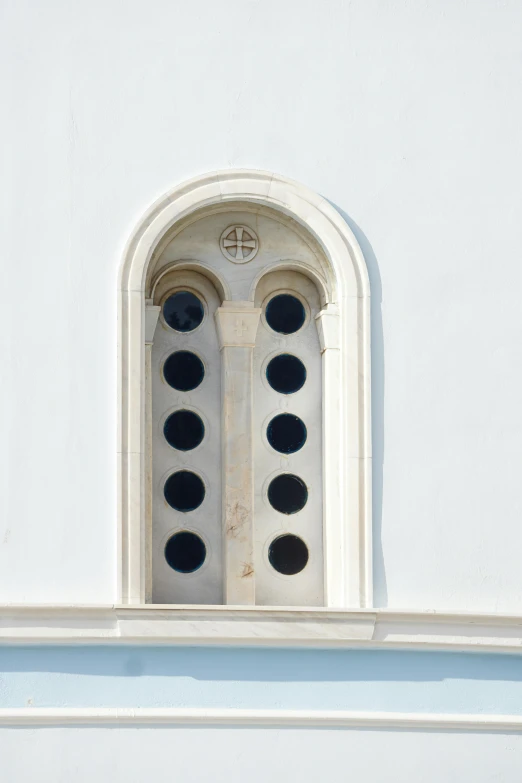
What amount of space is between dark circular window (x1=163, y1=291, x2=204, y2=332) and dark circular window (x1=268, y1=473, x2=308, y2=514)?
1.19 meters

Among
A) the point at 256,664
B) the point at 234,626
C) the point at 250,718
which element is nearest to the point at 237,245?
the point at 234,626

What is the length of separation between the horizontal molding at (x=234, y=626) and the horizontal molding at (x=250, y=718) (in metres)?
0.41

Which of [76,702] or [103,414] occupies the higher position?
[103,414]

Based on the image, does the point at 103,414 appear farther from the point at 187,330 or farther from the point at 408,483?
the point at 408,483

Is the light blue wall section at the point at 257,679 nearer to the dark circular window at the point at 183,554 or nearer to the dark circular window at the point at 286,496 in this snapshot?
the dark circular window at the point at 183,554

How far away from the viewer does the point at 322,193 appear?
1036 centimetres

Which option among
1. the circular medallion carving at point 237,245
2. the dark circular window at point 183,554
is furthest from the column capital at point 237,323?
the dark circular window at point 183,554

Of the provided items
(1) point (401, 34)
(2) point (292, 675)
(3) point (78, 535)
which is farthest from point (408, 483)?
(1) point (401, 34)

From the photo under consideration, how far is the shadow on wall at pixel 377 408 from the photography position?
1009 centimetres

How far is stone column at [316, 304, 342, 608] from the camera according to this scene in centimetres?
1030

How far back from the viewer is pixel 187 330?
10664mm

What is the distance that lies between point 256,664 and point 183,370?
2.03 metres

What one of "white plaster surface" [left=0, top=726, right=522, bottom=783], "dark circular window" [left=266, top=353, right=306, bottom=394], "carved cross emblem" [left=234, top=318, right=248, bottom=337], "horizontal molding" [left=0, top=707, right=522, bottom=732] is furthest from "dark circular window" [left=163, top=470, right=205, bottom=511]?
"white plaster surface" [left=0, top=726, right=522, bottom=783]

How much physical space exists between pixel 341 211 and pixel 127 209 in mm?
1390
